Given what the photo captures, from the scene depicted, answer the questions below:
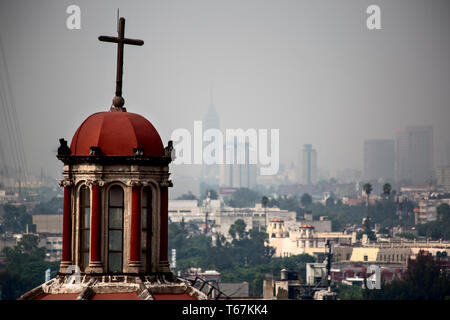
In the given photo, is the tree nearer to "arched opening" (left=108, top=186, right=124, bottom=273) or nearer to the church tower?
the church tower

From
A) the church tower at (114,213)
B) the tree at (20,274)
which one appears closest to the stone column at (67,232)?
the church tower at (114,213)

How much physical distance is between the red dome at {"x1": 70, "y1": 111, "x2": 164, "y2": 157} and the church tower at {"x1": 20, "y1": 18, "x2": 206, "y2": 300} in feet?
0.06

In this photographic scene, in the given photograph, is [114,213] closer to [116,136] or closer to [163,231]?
[163,231]

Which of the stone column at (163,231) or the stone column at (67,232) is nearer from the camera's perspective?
the stone column at (67,232)

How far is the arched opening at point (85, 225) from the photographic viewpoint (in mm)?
24969

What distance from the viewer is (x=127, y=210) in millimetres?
24734

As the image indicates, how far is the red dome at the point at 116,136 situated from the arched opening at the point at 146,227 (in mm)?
822

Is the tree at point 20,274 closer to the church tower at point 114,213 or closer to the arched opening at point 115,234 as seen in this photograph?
the church tower at point 114,213

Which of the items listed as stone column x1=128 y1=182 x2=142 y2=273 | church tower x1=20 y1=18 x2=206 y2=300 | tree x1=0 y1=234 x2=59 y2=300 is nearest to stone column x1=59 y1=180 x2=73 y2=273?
church tower x1=20 y1=18 x2=206 y2=300
